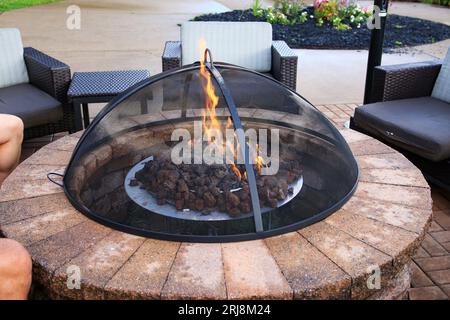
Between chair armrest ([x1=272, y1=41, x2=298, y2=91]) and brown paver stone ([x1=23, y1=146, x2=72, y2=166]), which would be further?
chair armrest ([x1=272, y1=41, x2=298, y2=91])

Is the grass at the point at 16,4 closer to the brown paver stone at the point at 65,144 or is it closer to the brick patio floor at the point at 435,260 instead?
the brown paver stone at the point at 65,144

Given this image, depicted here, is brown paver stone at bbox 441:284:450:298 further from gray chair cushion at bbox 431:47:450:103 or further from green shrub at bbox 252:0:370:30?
green shrub at bbox 252:0:370:30

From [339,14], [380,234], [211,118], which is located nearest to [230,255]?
[380,234]

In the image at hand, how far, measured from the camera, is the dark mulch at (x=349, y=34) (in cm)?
738

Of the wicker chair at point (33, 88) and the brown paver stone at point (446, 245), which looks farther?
the wicker chair at point (33, 88)

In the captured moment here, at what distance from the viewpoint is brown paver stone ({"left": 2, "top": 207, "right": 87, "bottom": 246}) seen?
6.62 feet

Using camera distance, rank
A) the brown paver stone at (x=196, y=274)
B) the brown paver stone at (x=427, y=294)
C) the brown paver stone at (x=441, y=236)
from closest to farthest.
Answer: the brown paver stone at (x=196, y=274) < the brown paver stone at (x=427, y=294) < the brown paver stone at (x=441, y=236)

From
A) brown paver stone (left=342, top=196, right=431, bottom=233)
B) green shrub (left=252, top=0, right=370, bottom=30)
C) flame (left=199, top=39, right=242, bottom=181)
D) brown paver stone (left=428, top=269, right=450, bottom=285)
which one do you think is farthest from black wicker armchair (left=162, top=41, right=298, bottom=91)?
green shrub (left=252, top=0, right=370, bottom=30)

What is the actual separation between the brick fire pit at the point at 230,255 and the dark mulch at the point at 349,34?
540cm

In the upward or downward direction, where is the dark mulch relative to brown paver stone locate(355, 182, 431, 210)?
downward

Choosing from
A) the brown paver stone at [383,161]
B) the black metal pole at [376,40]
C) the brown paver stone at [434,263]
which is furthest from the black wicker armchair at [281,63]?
the brown paver stone at [434,263]

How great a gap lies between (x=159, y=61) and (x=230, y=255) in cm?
485

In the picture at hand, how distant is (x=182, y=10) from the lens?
10.9 m

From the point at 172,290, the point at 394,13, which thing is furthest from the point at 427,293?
the point at 394,13
